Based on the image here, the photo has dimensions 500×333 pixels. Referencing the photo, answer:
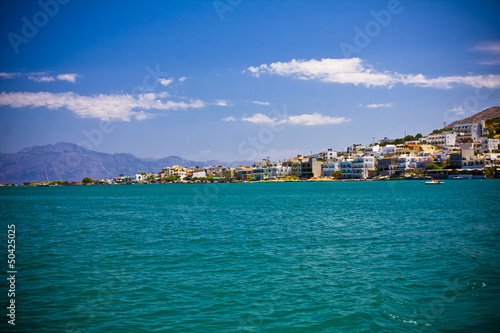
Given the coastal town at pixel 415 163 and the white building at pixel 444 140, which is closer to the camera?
the coastal town at pixel 415 163

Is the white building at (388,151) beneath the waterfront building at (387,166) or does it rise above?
above

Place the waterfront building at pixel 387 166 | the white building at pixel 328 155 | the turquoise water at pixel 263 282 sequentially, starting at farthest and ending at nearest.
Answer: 1. the white building at pixel 328 155
2. the waterfront building at pixel 387 166
3. the turquoise water at pixel 263 282

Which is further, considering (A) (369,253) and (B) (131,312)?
(A) (369,253)

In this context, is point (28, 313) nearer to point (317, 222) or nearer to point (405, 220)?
point (317, 222)

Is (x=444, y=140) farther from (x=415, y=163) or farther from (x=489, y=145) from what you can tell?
(x=415, y=163)

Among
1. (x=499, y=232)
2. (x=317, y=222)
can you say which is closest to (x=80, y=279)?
(x=317, y=222)

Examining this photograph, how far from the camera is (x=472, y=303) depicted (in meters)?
10.6

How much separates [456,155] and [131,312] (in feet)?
463

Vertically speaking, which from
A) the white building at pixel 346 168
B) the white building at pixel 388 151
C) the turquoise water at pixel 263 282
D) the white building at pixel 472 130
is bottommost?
the turquoise water at pixel 263 282

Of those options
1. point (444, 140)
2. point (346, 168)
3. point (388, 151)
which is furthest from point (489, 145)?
point (346, 168)

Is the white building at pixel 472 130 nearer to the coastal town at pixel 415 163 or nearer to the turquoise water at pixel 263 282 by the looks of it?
the coastal town at pixel 415 163

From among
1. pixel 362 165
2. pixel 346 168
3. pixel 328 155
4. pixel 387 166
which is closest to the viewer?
pixel 387 166

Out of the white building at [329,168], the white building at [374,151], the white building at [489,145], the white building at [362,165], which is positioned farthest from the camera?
the white building at [374,151]

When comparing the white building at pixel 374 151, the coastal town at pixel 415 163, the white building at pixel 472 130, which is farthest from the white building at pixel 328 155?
the white building at pixel 472 130
